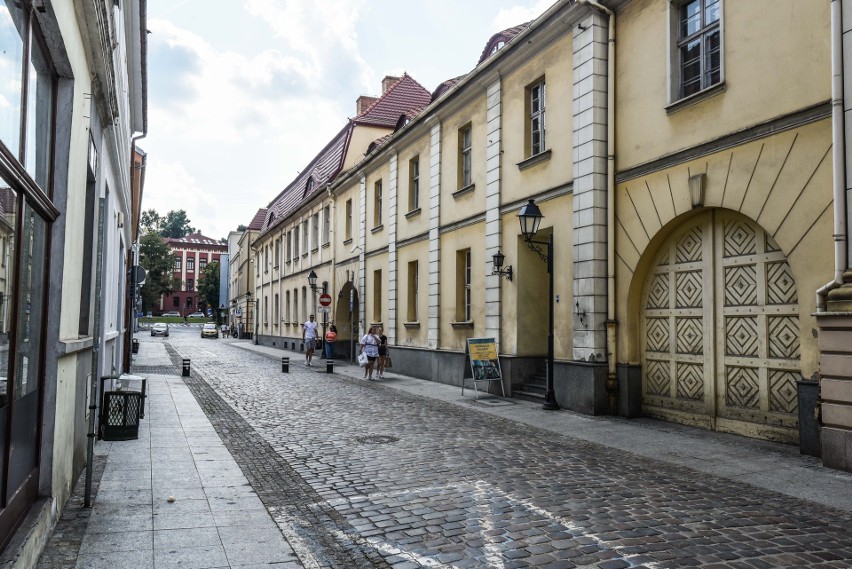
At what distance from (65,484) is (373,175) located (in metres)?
19.5

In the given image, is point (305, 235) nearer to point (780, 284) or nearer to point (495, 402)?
point (495, 402)

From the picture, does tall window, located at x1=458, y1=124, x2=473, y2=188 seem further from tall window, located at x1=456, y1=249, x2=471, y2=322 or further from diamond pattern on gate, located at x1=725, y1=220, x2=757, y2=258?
diamond pattern on gate, located at x1=725, y1=220, x2=757, y2=258

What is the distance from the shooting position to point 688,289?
1077 centimetres

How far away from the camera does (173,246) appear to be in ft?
378

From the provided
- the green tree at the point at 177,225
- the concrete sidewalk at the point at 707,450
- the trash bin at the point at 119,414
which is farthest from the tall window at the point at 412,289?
the green tree at the point at 177,225

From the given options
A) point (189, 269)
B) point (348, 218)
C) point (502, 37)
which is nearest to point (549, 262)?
point (502, 37)

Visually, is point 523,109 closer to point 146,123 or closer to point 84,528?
point 146,123

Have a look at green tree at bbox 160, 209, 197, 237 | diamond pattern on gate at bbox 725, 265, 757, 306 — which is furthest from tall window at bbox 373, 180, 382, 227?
green tree at bbox 160, 209, 197, 237

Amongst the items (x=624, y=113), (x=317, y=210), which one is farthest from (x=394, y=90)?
(x=624, y=113)

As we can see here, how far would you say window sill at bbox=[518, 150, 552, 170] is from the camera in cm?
1385

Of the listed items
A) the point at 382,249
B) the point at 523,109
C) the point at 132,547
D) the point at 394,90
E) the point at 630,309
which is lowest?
the point at 132,547

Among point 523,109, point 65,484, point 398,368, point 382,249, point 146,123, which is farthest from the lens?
point 382,249

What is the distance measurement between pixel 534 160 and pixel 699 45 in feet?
14.3

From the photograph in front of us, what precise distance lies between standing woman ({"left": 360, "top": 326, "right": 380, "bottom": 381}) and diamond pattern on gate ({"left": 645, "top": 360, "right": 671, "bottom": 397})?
9.35m
